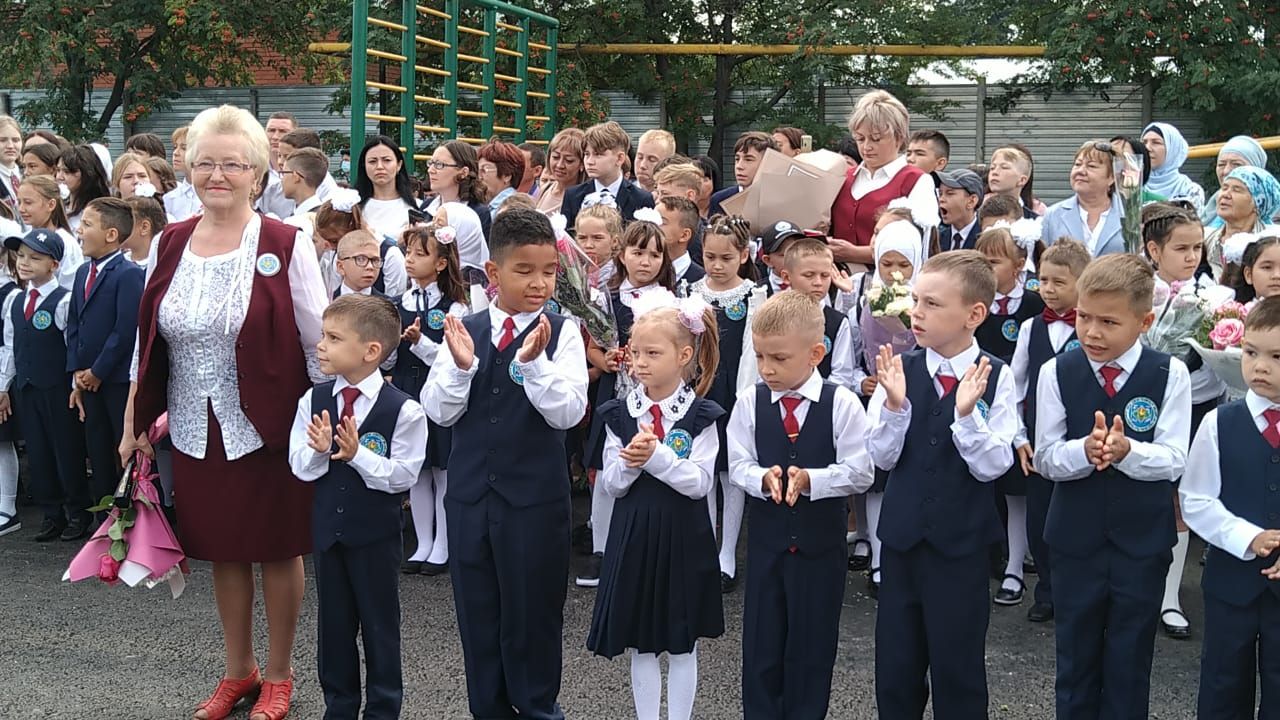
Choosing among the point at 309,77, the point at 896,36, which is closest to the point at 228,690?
the point at 896,36

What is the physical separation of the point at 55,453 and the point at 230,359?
3.09 metres

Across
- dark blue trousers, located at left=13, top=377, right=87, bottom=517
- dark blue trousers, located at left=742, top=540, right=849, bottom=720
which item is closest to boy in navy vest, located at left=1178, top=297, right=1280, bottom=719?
dark blue trousers, located at left=742, top=540, right=849, bottom=720

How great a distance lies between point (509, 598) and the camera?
143 inches

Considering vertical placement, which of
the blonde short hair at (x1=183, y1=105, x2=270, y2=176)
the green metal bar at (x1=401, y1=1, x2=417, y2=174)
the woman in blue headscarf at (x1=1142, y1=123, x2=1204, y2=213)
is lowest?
the blonde short hair at (x1=183, y1=105, x2=270, y2=176)

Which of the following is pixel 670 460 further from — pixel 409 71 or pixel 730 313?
pixel 409 71

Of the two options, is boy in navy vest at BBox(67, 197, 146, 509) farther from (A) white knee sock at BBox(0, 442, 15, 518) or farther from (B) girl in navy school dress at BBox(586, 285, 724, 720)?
(B) girl in navy school dress at BBox(586, 285, 724, 720)

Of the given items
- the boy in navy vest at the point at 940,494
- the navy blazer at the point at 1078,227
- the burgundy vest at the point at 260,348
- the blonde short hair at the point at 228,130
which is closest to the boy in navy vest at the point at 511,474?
the burgundy vest at the point at 260,348

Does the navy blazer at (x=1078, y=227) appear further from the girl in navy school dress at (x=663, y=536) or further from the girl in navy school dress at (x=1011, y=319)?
the girl in navy school dress at (x=663, y=536)

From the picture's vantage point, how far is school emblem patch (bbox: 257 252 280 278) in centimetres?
373

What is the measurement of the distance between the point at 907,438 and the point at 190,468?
224cm

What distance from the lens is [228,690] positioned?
3.94 m

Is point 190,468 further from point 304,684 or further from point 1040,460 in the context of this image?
point 1040,460

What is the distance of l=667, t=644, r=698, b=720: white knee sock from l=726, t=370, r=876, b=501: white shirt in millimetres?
553

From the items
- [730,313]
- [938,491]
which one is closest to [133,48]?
[730,313]
